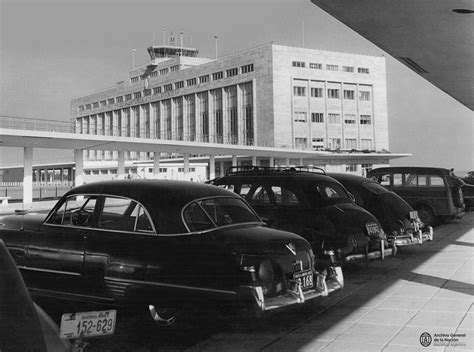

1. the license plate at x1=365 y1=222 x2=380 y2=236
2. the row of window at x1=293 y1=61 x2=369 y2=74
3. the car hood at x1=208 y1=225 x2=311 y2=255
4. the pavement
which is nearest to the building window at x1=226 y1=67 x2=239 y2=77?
the row of window at x1=293 y1=61 x2=369 y2=74

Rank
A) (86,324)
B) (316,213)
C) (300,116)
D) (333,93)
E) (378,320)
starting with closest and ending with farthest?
(86,324) → (378,320) → (316,213) → (300,116) → (333,93)

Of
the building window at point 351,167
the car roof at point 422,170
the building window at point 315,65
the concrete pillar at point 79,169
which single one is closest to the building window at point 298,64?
the building window at point 315,65

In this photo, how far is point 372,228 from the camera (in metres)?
7.67

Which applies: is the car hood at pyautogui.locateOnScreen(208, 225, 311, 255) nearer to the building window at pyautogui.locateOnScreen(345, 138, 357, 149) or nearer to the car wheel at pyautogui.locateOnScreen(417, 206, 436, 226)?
the car wheel at pyautogui.locateOnScreen(417, 206, 436, 226)

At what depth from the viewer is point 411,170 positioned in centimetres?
1399

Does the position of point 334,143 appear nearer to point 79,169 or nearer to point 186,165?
point 186,165

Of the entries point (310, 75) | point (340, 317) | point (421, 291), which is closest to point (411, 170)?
point (421, 291)

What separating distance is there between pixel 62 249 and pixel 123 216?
72 cm

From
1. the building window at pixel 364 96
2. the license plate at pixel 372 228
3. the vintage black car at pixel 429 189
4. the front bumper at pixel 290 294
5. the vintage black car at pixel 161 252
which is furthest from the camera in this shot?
the building window at pixel 364 96

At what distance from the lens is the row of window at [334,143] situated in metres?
80.2

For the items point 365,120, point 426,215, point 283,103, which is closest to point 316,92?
point 283,103

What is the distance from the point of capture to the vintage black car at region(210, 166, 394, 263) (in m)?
7.15

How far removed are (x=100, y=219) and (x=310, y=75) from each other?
256 ft

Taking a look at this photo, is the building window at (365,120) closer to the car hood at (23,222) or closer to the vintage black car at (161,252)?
the vintage black car at (161,252)
